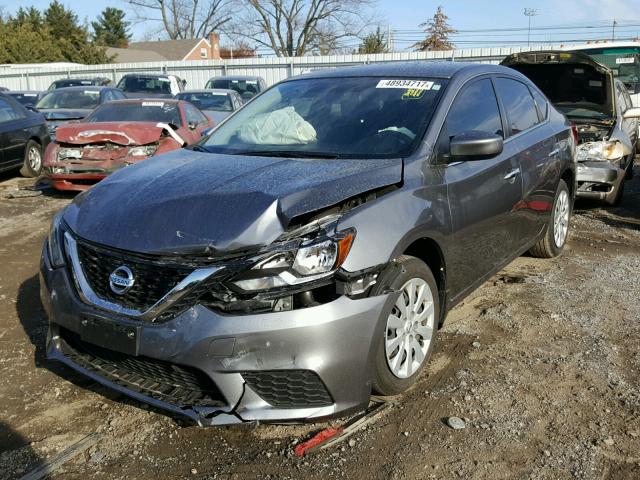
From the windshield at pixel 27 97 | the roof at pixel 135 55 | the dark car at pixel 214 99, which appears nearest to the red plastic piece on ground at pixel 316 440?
the dark car at pixel 214 99

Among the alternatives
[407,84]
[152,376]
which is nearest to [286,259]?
[152,376]

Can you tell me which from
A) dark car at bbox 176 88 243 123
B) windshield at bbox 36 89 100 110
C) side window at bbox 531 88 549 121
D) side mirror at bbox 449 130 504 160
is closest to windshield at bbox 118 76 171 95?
dark car at bbox 176 88 243 123

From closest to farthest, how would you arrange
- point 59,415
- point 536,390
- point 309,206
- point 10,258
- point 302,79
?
point 309,206, point 59,415, point 536,390, point 302,79, point 10,258

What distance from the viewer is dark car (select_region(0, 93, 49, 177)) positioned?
382 inches

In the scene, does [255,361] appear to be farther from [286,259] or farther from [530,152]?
[530,152]

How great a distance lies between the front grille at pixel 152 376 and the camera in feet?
9.05

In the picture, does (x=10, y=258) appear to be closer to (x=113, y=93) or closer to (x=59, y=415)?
(x=59, y=415)

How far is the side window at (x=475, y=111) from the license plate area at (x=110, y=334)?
2164 mm

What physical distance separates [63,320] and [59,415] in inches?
21.7

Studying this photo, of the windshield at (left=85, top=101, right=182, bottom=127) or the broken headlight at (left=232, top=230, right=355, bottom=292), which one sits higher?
the windshield at (left=85, top=101, right=182, bottom=127)

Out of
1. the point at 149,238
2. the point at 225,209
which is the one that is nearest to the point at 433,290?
the point at 225,209

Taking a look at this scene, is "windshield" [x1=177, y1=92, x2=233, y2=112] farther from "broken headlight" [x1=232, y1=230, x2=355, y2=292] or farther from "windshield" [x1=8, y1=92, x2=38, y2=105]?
"broken headlight" [x1=232, y1=230, x2=355, y2=292]

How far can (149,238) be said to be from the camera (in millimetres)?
2838

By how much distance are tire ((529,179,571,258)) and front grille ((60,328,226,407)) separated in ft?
12.2
